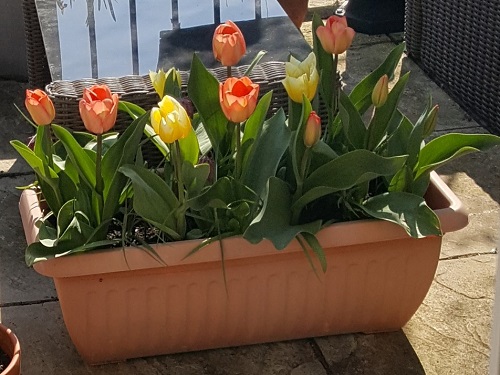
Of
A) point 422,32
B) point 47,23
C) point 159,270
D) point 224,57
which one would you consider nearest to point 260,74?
point 224,57

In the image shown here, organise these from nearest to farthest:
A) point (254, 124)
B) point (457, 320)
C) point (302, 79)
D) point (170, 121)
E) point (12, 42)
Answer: point (170, 121), point (302, 79), point (254, 124), point (457, 320), point (12, 42)

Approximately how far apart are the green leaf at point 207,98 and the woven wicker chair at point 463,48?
1.44 meters

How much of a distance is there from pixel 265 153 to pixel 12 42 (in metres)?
1.98

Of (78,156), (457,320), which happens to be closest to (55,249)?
(78,156)

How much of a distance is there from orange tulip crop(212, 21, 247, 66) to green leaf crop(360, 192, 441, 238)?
1.32 ft

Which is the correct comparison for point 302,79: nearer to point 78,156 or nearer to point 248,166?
point 248,166

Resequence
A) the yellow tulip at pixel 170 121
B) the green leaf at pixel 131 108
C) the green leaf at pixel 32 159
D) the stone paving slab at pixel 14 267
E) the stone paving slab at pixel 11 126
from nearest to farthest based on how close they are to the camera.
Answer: the yellow tulip at pixel 170 121
the green leaf at pixel 32 159
the green leaf at pixel 131 108
the stone paving slab at pixel 14 267
the stone paving slab at pixel 11 126

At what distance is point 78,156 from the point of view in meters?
1.84

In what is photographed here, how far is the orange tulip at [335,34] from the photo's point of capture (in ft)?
5.95

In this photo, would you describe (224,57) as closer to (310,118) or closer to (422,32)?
(310,118)

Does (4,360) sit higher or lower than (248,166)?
lower

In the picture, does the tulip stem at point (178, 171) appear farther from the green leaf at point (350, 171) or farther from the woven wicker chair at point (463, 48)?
the woven wicker chair at point (463, 48)

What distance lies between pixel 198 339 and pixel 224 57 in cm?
63

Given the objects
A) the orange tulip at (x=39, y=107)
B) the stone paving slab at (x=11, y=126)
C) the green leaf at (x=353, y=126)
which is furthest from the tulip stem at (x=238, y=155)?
the stone paving slab at (x=11, y=126)
